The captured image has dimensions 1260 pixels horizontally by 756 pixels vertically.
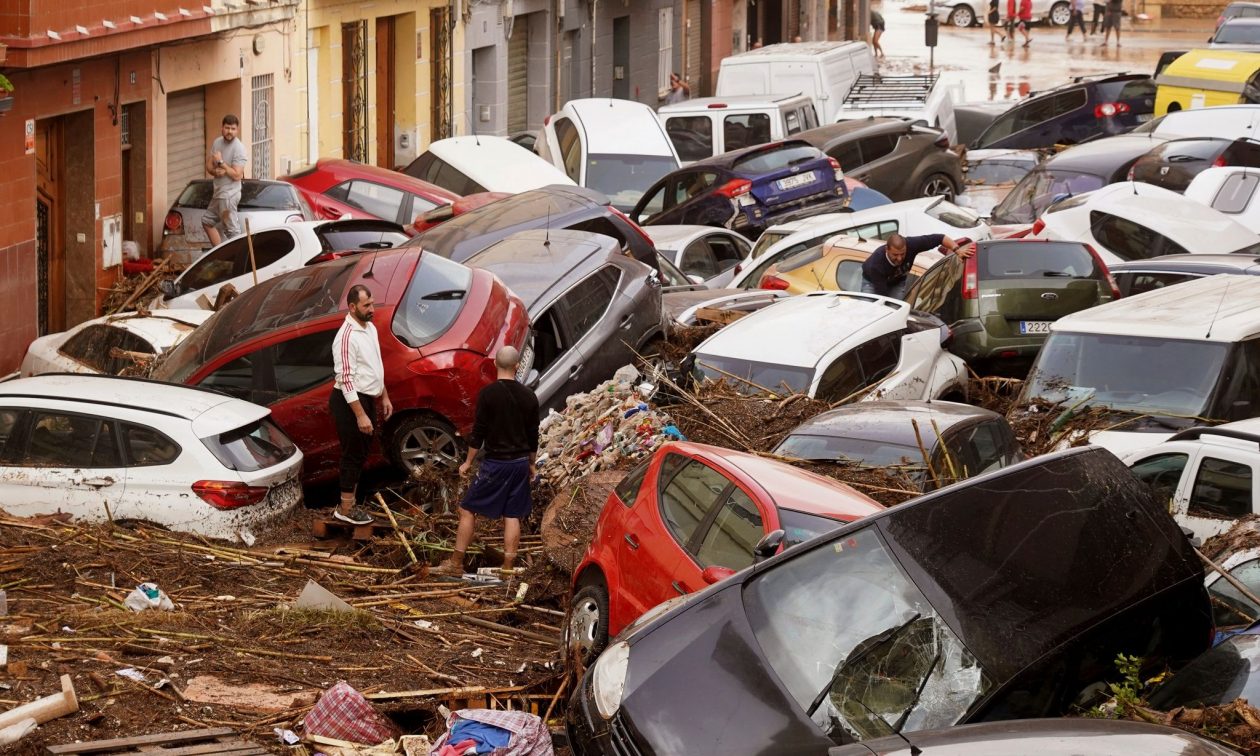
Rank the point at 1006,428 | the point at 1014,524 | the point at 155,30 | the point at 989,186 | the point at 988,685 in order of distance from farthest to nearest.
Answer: the point at 989,186 < the point at 155,30 < the point at 1006,428 < the point at 1014,524 < the point at 988,685

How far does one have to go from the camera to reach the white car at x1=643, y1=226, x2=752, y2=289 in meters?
20.8

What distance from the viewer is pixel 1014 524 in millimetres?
7207

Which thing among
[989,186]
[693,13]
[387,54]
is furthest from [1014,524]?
[693,13]

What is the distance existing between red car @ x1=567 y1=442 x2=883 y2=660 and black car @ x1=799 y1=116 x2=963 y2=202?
58.9ft

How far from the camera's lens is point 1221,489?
1121 centimetres

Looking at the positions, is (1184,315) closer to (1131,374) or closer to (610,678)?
(1131,374)

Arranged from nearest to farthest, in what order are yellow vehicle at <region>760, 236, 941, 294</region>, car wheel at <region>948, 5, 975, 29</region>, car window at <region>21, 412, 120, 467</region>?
car window at <region>21, 412, 120, 467</region>, yellow vehicle at <region>760, 236, 941, 294</region>, car wheel at <region>948, 5, 975, 29</region>

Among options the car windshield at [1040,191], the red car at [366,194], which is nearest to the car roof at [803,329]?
the red car at [366,194]

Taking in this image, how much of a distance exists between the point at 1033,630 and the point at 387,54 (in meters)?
25.9

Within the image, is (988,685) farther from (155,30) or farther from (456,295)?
(155,30)

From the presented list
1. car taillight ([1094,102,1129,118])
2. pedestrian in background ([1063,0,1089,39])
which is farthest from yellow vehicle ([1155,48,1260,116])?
pedestrian in background ([1063,0,1089,39])

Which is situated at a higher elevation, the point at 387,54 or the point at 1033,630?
the point at 387,54

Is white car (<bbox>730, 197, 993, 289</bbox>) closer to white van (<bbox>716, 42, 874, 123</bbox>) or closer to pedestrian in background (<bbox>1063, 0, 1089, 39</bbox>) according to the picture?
white van (<bbox>716, 42, 874, 123</bbox>)

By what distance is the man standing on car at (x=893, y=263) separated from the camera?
1730 cm
